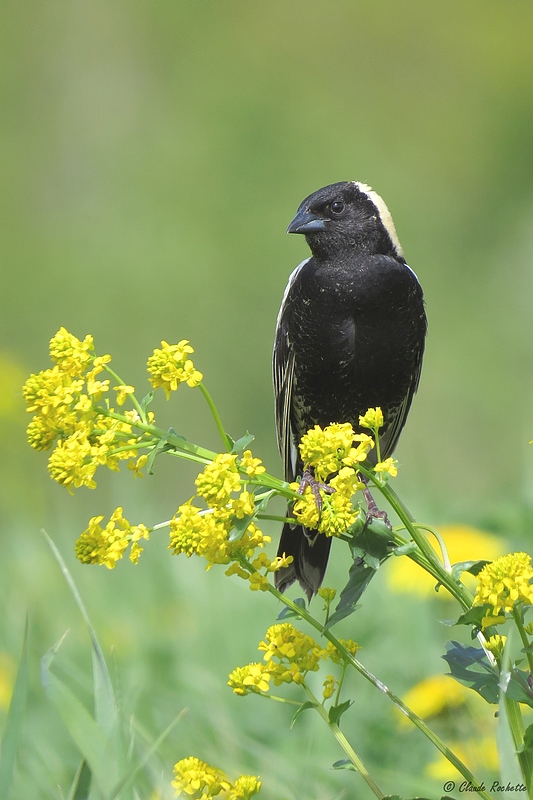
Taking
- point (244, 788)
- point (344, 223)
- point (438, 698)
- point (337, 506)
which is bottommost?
point (438, 698)

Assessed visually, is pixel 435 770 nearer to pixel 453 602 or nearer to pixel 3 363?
pixel 453 602

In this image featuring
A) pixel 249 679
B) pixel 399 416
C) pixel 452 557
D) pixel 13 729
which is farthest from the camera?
pixel 399 416

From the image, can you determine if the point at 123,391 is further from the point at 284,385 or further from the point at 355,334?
the point at 284,385

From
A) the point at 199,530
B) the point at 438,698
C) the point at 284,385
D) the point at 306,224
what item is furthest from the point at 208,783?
the point at 306,224

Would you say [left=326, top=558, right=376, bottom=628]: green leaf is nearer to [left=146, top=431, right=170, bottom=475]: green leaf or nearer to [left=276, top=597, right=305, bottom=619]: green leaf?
[left=276, top=597, right=305, bottom=619]: green leaf

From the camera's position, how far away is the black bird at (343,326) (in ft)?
9.24

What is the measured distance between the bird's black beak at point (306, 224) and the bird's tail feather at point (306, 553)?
0.86 m

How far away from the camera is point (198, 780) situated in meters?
1.53

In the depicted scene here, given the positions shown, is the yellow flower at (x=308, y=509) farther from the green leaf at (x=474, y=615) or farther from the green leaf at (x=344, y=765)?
the green leaf at (x=344, y=765)

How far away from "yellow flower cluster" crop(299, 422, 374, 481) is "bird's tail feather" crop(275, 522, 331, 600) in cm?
120

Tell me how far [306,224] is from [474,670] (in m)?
1.68

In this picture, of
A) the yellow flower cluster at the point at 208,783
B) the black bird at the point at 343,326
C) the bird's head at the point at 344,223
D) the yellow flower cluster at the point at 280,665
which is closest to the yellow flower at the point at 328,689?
the yellow flower cluster at the point at 280,665

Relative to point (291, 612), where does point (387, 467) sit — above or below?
above

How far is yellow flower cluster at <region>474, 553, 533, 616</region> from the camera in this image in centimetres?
140
